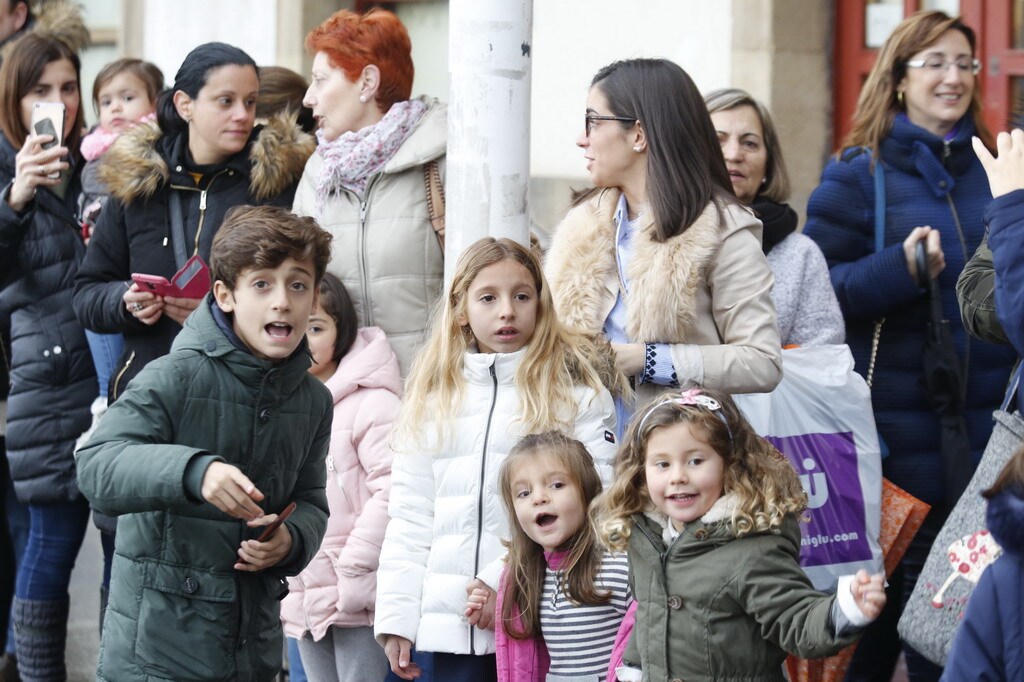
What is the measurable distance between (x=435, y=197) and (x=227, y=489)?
1.80 metres

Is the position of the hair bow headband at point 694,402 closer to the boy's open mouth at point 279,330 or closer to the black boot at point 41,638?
the boy's open mouth at point 279,330

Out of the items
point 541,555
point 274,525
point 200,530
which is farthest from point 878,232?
point 200,530

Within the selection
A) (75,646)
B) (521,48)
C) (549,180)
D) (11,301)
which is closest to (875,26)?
(549,180)

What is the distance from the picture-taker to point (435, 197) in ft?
16.1

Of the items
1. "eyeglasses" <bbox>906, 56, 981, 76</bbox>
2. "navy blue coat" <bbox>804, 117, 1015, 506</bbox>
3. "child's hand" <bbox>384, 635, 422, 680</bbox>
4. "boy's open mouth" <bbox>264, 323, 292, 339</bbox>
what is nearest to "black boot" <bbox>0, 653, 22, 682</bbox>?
"child's hand" <bbox>384, 635, 422, 680</bbox>

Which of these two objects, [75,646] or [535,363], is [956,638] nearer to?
[535,363]

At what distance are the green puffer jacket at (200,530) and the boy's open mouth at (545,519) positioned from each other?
22.0 inches

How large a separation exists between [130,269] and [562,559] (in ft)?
6.63

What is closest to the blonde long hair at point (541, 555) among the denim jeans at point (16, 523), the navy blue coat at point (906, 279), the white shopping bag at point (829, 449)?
the white shopping bag at point (829, 449)

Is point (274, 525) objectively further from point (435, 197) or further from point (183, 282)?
point (435, 197)

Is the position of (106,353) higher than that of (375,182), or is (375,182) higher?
(375,182)

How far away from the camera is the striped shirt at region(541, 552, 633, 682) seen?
3.87 metres

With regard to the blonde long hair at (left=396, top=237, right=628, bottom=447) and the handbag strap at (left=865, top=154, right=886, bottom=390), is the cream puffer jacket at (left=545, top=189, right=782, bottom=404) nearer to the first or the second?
the blonde long hair at (left=396, top=237, right=628, bottom=447)

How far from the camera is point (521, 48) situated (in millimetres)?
4195
